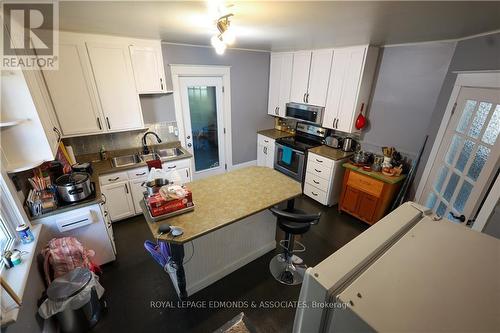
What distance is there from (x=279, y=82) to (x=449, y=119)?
266cm

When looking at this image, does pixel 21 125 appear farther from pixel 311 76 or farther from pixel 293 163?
pixel 311 76

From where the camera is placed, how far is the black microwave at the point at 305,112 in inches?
140

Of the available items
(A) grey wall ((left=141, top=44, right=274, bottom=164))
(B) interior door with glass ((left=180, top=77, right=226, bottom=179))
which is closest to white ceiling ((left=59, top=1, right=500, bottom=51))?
(A) grey wall ((left=141, top=44, right=274, bottom=164))

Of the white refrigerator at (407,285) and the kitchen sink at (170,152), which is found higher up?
the white refrigerator at (407,285)

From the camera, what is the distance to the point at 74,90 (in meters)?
2.56

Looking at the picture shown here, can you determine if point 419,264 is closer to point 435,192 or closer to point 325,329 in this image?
point 325,329

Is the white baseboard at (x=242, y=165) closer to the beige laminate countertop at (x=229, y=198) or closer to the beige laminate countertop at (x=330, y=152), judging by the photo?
the beige laminate countertop at (x=330, y=152)

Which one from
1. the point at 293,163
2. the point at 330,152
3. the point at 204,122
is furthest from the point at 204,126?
the point at 330,152

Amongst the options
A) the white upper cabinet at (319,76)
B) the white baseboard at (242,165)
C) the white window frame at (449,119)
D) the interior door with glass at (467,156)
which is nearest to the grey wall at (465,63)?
the white window frame at (449,119)

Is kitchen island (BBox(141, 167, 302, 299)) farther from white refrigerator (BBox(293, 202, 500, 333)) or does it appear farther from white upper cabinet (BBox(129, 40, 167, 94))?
white upper cabinet (BBox(129, 40, 167, 94))

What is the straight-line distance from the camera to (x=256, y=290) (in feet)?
7.23

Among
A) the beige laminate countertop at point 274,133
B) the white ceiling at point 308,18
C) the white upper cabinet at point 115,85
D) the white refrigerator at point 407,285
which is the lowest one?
the beige laminate countertop at point 274,133

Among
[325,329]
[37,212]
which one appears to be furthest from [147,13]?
[325,329]

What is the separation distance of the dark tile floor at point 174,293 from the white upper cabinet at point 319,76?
219 cm
